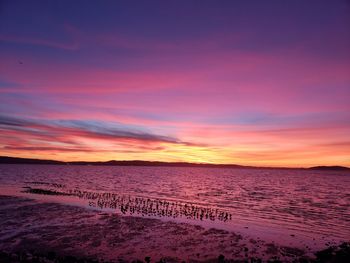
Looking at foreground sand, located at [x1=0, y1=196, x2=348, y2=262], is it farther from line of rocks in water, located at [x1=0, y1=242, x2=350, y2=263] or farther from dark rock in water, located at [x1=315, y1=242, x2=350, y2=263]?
dark rock in water, located at [x1=315, y1=242, x2=350, y2=263]

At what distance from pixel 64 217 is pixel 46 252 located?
14023mm

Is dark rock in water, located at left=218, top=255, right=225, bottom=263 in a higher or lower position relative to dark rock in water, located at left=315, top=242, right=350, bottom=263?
lower

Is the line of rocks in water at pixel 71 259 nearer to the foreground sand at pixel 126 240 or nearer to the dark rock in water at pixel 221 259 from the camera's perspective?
the dark rock in water at pixel 221 259

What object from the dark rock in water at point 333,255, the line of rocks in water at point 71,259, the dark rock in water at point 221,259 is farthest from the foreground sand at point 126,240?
the dark rock in water at point 333,255

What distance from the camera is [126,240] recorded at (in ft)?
85.8

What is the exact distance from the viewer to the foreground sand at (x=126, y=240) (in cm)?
2231

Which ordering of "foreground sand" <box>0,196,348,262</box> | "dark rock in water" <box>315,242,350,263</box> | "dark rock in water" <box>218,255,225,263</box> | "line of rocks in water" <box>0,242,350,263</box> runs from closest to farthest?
"line of rocks in water" <box>0,242,350,263</box> < "dark rock in water" <box>315,242,350,263</box> < "dark rock in water" <box>218,255,225,263</box> < "foreground sand" <box>0,196,348,262</box>

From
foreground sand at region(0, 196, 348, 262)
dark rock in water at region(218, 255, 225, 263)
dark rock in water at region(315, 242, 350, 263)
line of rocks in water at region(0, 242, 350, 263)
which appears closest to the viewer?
line of rocks in water at region(0, 242, 350, 263)

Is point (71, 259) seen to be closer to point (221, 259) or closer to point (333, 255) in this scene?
point (221, 259)

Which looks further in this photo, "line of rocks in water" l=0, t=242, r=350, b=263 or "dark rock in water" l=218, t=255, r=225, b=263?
"dark rock in water" l=218, t=255, r=225, b=263

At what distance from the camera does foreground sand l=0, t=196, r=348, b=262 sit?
22.3 m

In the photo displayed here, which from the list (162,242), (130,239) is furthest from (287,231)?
(130,239)

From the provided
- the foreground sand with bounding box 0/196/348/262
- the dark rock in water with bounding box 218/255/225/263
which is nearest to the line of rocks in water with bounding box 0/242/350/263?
the dark rock in water with bounding box 218/255/225/263

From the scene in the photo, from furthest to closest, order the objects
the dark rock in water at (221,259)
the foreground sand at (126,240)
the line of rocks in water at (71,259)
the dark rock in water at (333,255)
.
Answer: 1. the foreground sand at (126,240)
2. the dark rock in water at (221,259)
3. the dark rock in water at (333,255)
4. the line of rocks in water at (71,259)
